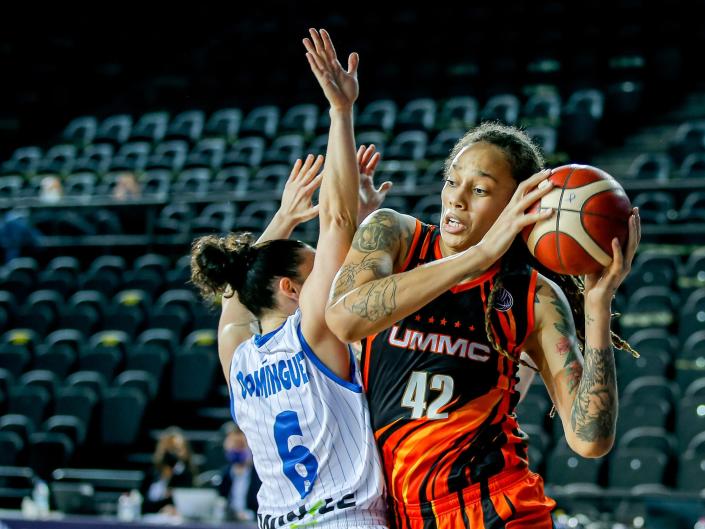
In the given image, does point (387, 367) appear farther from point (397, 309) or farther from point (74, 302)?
point (74, 302)

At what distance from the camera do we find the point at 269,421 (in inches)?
134

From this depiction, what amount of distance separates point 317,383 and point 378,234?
1.64 feet

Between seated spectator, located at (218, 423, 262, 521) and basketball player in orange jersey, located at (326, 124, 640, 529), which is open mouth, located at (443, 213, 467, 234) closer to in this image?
basketball player in orange jersey, located at (326, 124, 640, 529)

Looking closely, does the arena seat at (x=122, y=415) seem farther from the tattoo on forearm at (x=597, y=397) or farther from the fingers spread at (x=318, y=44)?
the tattoo on forearm at (x=597, y=397)

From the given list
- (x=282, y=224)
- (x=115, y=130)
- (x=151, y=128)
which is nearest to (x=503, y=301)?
(x=282, y=224)

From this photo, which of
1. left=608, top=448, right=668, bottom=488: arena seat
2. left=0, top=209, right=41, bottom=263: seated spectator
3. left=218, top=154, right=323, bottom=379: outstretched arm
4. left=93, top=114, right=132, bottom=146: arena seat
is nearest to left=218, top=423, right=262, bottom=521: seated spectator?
left=608, top=448, right=668, bottom=488: arena seat

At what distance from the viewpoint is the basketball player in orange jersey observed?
Answer: 3125mm

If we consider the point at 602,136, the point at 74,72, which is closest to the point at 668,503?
the point at 602,136

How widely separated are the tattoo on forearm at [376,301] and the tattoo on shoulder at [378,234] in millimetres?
199

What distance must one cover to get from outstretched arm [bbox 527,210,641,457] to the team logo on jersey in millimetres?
86

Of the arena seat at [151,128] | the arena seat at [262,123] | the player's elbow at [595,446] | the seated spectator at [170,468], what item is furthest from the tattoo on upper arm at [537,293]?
the arena seat at [151,128]

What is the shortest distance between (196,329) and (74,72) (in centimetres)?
1101

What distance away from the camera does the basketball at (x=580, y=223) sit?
9.21 feet

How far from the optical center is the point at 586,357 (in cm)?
301
